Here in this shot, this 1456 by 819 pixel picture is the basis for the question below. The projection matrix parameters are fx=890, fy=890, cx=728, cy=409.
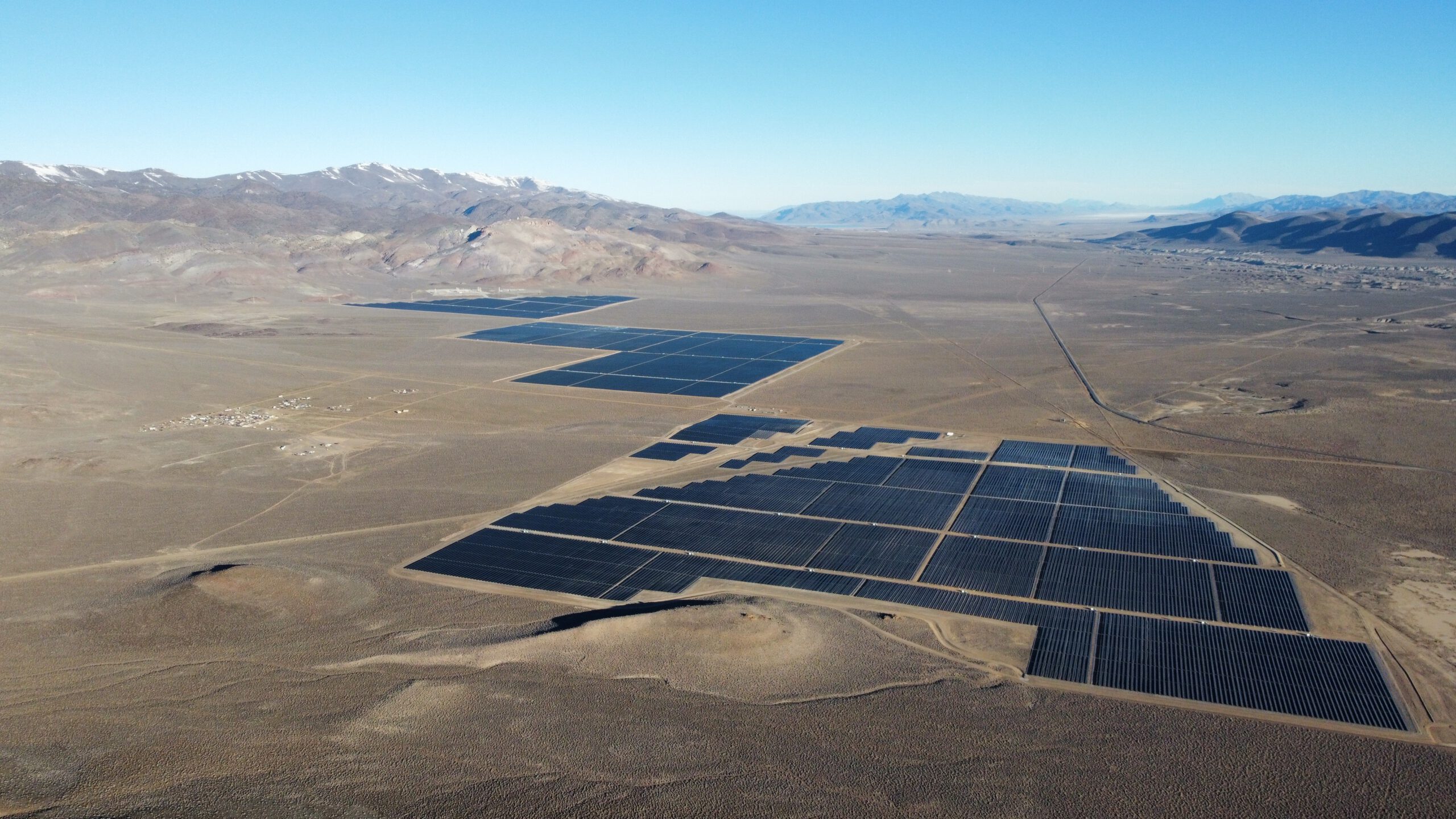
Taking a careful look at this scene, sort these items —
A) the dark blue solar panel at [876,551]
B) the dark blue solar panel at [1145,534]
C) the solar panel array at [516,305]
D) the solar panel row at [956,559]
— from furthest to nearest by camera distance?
the solar panel array at [516,305] → the dark blue solar panel at [1145,534] → the dark blue solar panel at [876,551] → the solar panel row at [956,559]

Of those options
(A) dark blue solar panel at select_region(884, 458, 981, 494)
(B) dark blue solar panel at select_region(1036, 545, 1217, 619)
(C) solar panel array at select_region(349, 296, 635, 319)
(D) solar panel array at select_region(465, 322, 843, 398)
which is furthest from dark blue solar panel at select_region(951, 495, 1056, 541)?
(C) solar panel array at select_region(349, 296, 635, 319)

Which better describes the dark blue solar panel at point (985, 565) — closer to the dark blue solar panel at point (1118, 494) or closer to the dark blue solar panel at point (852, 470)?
the dark blue solar panel at point (1118, 494)

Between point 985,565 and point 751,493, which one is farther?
point 751,493

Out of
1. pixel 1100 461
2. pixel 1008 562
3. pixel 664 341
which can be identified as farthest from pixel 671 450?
pixel 664 341

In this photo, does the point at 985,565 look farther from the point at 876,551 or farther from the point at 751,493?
the point at 751,493

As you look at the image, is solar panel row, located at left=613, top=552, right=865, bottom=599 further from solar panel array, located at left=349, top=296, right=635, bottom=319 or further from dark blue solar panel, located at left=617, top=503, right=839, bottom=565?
solar panel array, located at left=349, top=296, right=635, bottom=319

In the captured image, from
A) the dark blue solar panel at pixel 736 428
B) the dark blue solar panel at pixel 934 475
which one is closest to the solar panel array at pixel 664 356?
the dark blue solar panel at pixel 736 428
